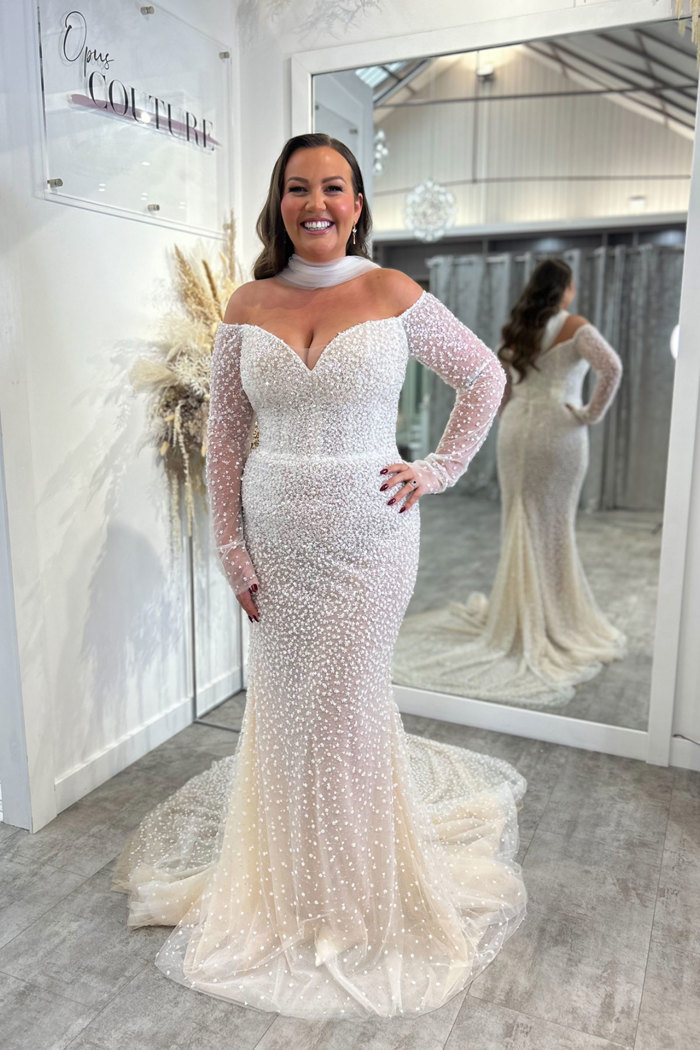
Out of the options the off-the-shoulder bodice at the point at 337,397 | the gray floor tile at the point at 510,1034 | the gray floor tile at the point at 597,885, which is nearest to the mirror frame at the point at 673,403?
the gray floor tile at the point at 597,885

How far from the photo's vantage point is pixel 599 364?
10.8ft

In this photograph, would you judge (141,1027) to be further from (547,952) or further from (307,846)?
(547,952)

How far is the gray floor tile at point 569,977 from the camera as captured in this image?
5.75 feet

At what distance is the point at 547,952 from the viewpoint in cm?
195

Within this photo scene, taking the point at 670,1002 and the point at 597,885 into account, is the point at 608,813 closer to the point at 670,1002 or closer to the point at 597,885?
the point at 597,885

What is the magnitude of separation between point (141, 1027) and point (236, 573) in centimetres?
97

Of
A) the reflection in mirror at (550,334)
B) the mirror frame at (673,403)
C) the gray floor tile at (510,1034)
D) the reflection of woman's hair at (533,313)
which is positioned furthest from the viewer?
the reflection of woman's hair at (533,313)

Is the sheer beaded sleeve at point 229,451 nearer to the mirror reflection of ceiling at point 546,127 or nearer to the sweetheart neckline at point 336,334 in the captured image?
the sweetheart neckline at point 336,334

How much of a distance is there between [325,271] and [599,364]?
1.77 m

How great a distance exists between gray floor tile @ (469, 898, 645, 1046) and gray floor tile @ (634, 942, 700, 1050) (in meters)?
0.02

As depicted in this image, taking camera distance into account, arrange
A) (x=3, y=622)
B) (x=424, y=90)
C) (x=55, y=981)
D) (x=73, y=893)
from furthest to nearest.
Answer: (x=424, y=90)
(x=3, y=622)
(x=73, y=893)
(x=55, y=981)

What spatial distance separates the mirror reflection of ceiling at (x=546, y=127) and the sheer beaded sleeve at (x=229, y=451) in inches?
63.1

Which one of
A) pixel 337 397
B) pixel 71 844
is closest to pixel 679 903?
pixel 337 397

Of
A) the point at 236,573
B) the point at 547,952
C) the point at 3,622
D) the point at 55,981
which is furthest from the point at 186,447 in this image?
the point at 547,952
